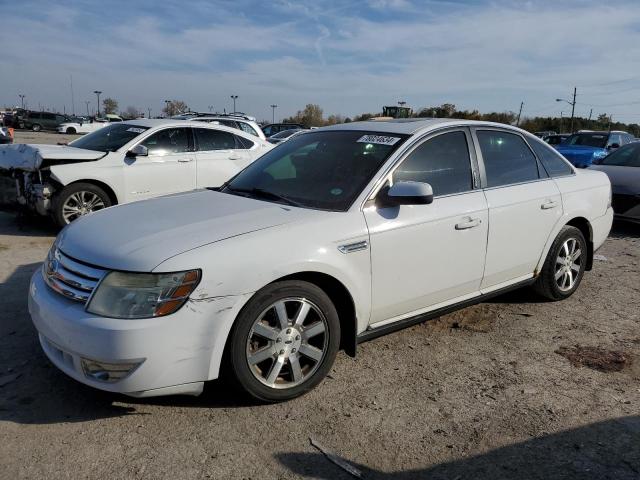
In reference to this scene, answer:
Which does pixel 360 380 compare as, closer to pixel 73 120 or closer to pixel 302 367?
pixel 302 367

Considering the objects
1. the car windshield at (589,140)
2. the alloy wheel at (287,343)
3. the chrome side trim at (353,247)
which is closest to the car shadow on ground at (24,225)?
the alloy wheel at (287,343)

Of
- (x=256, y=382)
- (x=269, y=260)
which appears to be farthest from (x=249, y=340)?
(x=269, y=260)

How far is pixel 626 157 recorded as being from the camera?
9383mm

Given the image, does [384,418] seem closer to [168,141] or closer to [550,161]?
[550,161]

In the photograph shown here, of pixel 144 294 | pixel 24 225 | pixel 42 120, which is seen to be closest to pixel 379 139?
pixel 144 294

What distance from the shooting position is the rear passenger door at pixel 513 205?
4.18 m

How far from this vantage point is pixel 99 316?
8.96ft

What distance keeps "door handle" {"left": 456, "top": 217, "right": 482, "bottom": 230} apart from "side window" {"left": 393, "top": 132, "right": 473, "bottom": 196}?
0.78 ft

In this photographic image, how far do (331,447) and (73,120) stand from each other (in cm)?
5511

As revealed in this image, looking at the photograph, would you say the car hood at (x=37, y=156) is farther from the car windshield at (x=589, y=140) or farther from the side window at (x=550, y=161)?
the car windshield at (x=589, y=140)

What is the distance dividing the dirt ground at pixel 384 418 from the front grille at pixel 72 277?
0.68 meters

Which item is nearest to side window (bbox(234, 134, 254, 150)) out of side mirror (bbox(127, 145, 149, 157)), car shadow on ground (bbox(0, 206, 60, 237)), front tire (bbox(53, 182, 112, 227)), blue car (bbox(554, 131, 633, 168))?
side mirror (bbox(127, 145, 149, 157))

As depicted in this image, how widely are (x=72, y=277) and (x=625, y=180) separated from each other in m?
8.07

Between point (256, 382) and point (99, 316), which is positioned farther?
point (256, 382)
